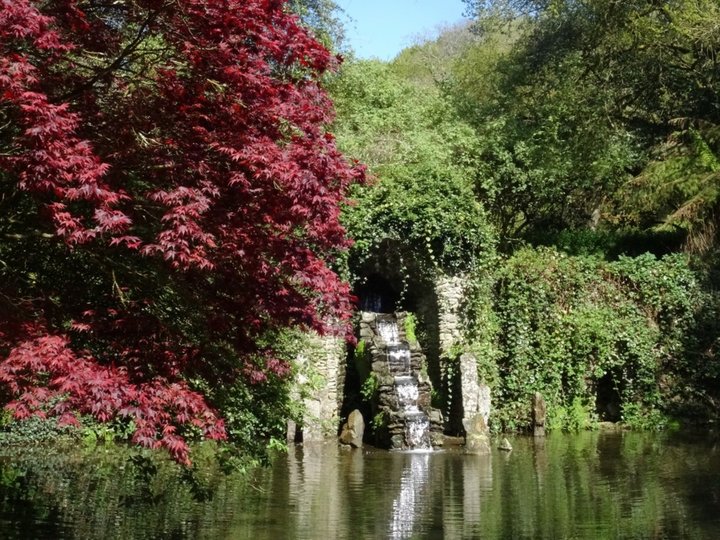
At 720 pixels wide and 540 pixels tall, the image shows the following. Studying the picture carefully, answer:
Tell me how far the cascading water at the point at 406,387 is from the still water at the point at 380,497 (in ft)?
3.55

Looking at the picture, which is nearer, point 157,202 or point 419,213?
point 157,202

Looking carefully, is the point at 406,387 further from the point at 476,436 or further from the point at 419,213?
the point at 419,213

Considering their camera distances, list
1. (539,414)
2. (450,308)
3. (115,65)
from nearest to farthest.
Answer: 1. (115,65)
2. (539,414)
3. (450,308)

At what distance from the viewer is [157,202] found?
6094mm

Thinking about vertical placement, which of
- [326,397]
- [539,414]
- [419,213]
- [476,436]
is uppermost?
[419,213]

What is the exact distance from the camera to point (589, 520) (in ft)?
28.7

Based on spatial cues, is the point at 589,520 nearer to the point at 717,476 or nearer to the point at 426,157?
the point at 717,476

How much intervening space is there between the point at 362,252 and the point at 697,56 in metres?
11.1

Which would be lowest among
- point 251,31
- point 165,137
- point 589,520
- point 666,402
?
point 589,520

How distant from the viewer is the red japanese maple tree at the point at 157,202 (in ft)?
18.0

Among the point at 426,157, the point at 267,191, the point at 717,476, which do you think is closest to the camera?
the point at 267,191

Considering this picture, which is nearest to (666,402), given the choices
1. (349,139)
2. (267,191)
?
(349,139)

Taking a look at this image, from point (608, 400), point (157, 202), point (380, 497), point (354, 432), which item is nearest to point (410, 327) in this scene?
point (354, 432)

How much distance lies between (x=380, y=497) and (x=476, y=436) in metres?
5.40
